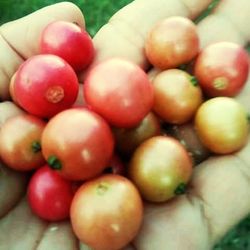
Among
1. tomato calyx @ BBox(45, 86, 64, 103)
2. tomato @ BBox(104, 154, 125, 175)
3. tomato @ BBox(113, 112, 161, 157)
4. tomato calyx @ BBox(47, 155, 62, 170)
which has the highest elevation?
tomato calyx @ BBox(45, 86, 64, 103)

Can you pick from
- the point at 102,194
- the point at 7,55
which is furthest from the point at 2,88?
the point at 102,194

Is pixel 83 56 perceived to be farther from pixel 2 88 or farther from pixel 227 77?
pixel 227 77

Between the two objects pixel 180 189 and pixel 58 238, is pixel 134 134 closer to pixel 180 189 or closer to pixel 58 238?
pixel 180 189

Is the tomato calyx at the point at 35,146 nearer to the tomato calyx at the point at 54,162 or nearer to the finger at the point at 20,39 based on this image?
the tomato calyx at the point at 54,162

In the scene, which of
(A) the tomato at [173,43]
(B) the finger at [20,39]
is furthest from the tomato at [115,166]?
(B) the finger at [20,39]

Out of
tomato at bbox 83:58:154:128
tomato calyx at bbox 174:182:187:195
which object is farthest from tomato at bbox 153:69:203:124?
tomato calyx at bbox 174:182:187:195

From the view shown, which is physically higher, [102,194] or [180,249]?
[102,194]

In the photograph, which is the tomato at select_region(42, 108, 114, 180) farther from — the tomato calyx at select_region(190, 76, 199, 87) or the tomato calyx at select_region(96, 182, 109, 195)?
the tomato calyx at select_region(190, 76, 199, 87)
